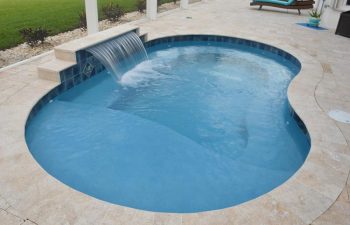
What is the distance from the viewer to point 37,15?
1206cm

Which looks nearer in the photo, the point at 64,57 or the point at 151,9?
the point at 64,57

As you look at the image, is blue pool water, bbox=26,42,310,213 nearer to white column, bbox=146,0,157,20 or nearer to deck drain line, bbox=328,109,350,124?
deck drain line, bbox=328,109,350,124

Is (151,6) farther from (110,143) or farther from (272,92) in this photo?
(110,143)

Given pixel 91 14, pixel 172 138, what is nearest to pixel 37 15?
pixel 91 14

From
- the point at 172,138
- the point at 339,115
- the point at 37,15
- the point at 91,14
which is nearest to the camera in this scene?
the point at 172,138

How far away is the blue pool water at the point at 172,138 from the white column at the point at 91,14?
2.08 metres

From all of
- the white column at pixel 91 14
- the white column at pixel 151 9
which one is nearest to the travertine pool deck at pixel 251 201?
the white column at pixel 91 14

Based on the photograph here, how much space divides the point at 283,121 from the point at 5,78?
570cm

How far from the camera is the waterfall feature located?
24.3 ft

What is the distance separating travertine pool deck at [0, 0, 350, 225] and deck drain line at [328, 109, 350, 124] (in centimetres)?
13

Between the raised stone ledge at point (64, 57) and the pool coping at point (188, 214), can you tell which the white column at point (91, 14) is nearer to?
the raised stone ledge at point (64, 57)

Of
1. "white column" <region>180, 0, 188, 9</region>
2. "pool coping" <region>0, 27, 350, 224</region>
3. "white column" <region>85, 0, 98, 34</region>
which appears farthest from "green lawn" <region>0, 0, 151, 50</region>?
"pool coping" <region>0, 27, 350, 224</region>

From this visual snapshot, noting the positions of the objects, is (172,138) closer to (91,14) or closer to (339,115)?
(339,115)

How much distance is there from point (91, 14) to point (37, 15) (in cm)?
432
